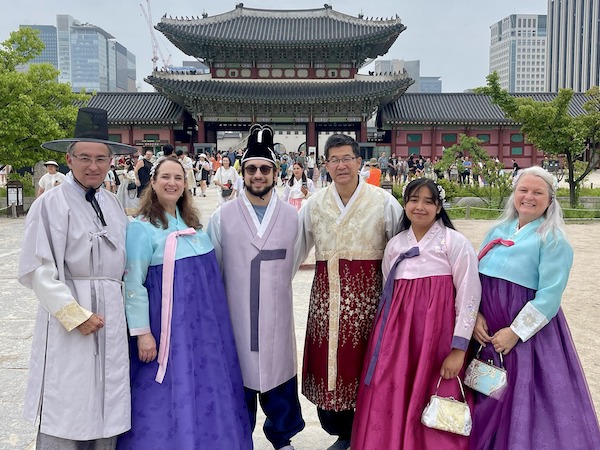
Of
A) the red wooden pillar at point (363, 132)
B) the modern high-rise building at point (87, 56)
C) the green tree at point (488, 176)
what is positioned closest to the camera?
the green tree at point (488, 176)

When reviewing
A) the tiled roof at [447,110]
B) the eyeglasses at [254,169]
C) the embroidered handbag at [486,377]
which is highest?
the tiled roof at [447,110]

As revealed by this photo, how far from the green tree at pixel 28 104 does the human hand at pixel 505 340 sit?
43.5ft

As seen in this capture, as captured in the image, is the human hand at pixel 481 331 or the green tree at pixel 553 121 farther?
the green tree at pixel 553 121

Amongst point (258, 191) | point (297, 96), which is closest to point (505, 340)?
point (258, 191)

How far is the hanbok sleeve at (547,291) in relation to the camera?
8.18 feet

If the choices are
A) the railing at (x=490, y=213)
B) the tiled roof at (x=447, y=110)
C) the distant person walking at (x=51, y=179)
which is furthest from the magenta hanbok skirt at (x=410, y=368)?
the tiled roof at (x=447, y=110)

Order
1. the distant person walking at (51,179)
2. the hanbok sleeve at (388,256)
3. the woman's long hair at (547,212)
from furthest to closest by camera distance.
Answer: the distant person walking at (51,179) < the hanbok sleeve at (388,256) < the woman's long hair at (547,212)

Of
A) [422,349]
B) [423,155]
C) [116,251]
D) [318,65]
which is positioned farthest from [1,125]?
[423,155]

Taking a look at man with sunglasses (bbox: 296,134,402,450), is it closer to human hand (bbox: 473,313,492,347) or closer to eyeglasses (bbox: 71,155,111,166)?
human hand (bbox: 473,313,492,347)

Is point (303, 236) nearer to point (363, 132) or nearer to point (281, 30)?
point (363, 132)

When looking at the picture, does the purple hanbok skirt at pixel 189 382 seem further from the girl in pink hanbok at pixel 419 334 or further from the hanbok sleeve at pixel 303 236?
the girl in pink hanbok at pixel 419 334

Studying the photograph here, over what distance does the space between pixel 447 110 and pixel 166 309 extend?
27.3 m

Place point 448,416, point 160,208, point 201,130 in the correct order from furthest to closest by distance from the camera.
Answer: point 201,130
point 160,208
point 448,416

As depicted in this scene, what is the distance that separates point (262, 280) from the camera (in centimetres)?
283
